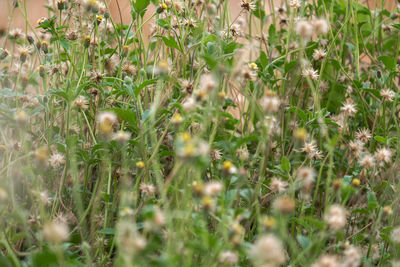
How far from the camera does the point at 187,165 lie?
2.09ft

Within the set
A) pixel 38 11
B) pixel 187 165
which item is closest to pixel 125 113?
pixel 187 165

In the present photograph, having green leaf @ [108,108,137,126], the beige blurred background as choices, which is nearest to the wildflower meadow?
green leaf @ [108,108,137,126]

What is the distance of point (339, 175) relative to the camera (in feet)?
3.70

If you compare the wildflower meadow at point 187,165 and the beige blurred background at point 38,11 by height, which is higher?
the beige blurred background at point 38,11

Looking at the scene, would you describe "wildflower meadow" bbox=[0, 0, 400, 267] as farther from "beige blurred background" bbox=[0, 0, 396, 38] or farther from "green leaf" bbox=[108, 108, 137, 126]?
"beige blurred background" bbox=[0, 0, 396, 38]

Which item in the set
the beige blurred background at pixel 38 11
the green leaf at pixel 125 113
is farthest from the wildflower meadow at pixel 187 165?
the beige blurred background at pixel 38 11

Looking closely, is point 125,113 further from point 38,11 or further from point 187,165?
point 38,11

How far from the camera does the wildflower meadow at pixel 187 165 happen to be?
2.05 ft

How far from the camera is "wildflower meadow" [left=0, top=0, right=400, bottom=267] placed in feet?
2.05

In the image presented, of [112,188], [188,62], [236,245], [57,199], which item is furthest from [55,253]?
[188,62]

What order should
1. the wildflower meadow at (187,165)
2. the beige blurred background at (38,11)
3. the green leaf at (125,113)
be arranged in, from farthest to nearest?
the beige blurred background at (38,11) < the green leaf at (125,113) < the wildflower meadow at (187,165)

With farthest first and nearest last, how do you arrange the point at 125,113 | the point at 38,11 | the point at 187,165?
the point at 38,11, the point at 125,113, the point at 187,165

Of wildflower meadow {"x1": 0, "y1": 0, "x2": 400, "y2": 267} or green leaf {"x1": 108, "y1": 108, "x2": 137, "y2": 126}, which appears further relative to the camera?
green leaf {"x1": 108, "y1": 108, "x2": 137, "y2": 126}

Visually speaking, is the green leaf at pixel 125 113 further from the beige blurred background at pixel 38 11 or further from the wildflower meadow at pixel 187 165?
the beige blurred background at pixel 38 11
